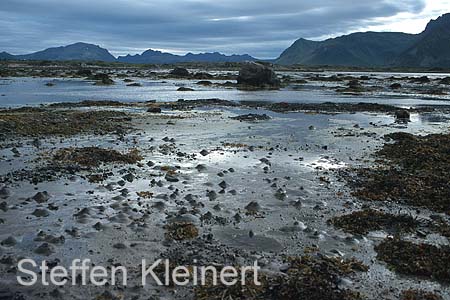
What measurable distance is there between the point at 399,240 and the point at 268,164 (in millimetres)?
6405

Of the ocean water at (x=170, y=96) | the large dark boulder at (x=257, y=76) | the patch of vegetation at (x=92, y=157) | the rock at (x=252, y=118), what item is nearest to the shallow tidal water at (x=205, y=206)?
the patch of vegetation at (x=92, y=157)

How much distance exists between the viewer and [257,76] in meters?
56.2

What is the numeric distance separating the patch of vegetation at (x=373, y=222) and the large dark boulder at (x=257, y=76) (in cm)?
4751

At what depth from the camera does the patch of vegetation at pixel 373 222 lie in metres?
8.77

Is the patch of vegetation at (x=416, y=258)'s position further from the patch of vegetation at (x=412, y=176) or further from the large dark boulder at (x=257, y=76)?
the large dark boulder at (x=257, y=76)

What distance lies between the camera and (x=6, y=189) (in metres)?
10.5

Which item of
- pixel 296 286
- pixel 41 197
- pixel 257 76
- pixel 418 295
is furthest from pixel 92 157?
pixel 257 76

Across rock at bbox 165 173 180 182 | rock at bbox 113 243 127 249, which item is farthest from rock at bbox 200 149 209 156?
rock at bbox 113 243 127 249

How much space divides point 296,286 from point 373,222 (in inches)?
137

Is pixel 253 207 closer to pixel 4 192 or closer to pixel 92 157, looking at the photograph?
pixel 4 192

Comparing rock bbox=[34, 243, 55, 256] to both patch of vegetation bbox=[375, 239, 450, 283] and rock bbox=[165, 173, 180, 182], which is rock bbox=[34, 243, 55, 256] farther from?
patch of vegetation bbox=[375, 239, 450, 283]

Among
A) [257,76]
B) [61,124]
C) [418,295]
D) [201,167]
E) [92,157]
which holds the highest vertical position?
[257,76]

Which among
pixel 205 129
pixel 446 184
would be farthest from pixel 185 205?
pixel 205 129

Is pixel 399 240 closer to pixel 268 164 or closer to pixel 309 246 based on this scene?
pixel 309 246
